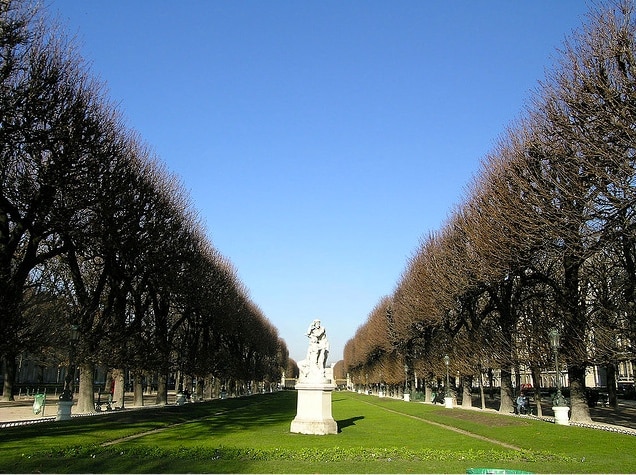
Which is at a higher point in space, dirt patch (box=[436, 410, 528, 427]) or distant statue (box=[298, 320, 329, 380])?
distant statue (box=[298, 320, 329, 380])

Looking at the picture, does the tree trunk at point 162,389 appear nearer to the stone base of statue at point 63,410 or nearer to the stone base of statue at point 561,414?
the stone base of statue at point 63,410

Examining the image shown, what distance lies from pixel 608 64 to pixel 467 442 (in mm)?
14309

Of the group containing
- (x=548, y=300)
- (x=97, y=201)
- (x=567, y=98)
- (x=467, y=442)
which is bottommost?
(x=467, y=442)

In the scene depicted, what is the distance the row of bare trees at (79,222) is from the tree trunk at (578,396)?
23.0 meters

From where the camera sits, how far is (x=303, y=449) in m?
17.3

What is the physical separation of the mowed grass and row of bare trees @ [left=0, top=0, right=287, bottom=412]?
6.49 metres

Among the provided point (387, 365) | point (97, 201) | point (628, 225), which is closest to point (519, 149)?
point (628, 225)

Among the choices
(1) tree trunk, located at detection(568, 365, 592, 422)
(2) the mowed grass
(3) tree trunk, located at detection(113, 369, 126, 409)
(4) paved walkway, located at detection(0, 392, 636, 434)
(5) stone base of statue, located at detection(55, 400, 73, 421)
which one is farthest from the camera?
(3) tree trunk, located at detection(113, 369, 126, 409)

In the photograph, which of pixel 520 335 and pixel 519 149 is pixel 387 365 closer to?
pixel 520 335

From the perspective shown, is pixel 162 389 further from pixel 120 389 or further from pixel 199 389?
pixel 199 389

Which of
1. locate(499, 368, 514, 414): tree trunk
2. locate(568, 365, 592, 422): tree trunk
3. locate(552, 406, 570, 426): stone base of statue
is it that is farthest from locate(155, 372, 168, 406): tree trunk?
locate(552, 406, 570, 426): stone base of statue

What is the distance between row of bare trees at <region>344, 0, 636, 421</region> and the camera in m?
20.7

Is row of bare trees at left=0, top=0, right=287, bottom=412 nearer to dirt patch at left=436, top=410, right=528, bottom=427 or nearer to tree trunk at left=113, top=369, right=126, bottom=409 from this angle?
tree trunk at left=113, top=369, right=126, bottom=409

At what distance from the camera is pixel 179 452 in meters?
16.2
